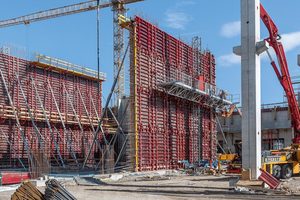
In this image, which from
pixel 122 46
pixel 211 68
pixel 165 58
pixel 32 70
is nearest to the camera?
pixel 165 58

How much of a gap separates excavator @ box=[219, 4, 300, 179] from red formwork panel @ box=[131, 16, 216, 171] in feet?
17.1

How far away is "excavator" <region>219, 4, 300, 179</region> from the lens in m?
23.9

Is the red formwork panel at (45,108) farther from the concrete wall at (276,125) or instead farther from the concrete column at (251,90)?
the concrete wall at (276,125)

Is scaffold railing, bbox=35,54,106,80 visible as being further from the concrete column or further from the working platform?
the concrete column

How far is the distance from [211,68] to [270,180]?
22597mm

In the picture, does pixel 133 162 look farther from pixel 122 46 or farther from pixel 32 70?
pixel 122 46

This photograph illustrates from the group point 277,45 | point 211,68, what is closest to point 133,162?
point 277,45

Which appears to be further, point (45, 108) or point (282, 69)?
point (45, 108)

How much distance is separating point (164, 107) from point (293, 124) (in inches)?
353

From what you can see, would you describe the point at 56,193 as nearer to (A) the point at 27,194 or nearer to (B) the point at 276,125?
(A) the point at 27,194

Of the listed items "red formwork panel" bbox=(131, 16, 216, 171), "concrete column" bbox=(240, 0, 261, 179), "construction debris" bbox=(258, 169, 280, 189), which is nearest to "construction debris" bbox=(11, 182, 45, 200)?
"construction debris" bbox=(258, 169, 280, 189)

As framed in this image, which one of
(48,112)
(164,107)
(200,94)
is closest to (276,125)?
(200,94)

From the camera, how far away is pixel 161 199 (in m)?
15.3

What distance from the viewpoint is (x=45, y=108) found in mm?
35531
